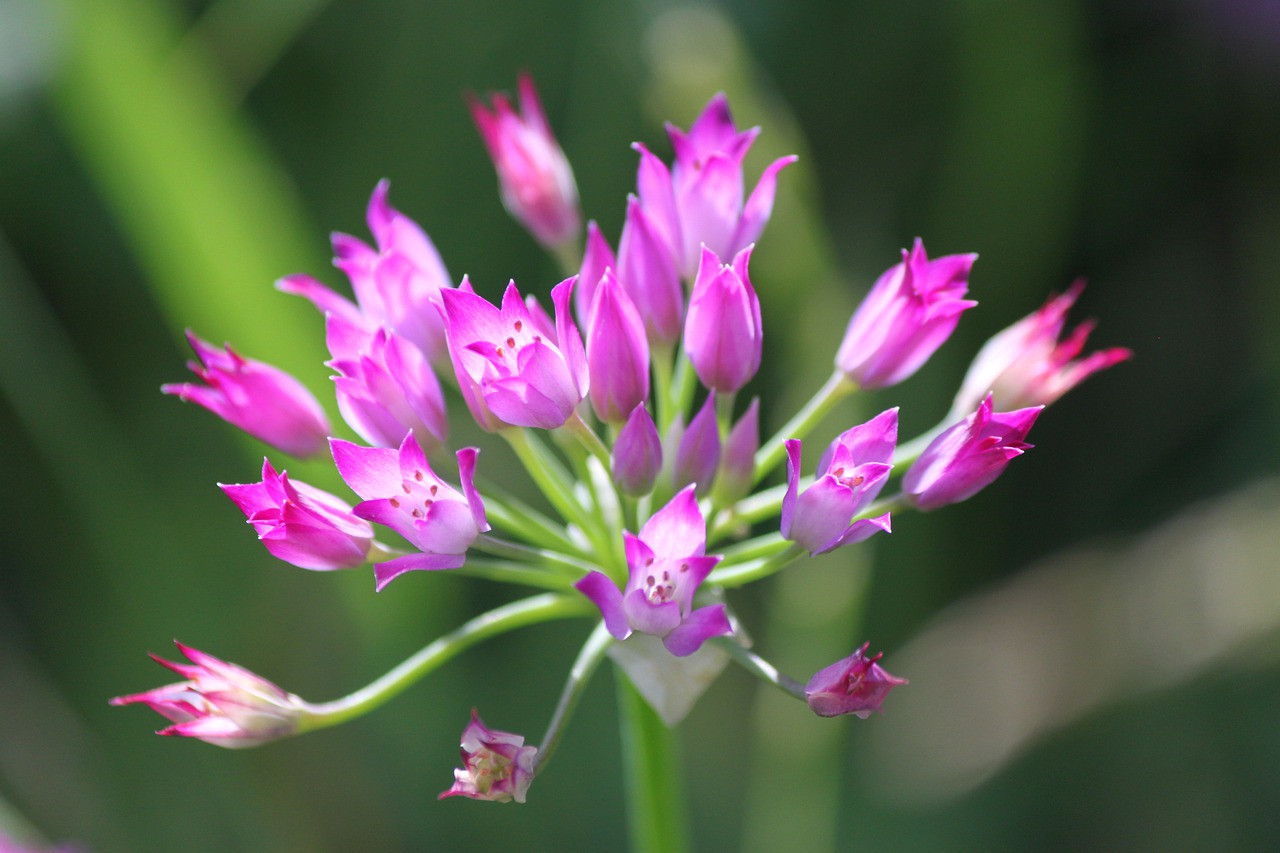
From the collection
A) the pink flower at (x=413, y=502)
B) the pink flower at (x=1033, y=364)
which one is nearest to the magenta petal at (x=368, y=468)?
the pink flower at (x=413, y=502)

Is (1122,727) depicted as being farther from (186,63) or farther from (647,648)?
(186,63)

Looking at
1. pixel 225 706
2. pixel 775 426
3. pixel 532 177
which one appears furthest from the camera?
pixel 775 426

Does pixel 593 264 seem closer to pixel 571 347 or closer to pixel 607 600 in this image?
pixel 571 347

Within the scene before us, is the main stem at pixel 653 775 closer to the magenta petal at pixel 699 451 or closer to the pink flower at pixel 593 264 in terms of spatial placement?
the magenta petal at pixel 699 451

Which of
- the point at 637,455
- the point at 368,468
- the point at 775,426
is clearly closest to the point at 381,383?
the point at 368,468

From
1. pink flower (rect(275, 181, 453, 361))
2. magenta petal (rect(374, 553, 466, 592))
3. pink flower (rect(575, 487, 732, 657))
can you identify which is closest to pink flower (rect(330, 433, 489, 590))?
magenta petal (rect(374, 553, 466, 592))

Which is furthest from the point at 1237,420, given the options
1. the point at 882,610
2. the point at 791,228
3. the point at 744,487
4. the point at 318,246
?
the point at 318,246

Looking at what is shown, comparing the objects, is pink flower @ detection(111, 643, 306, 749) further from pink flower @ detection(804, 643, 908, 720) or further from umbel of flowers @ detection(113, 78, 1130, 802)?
pink flower @ detection(804, 643, 908, 720)
